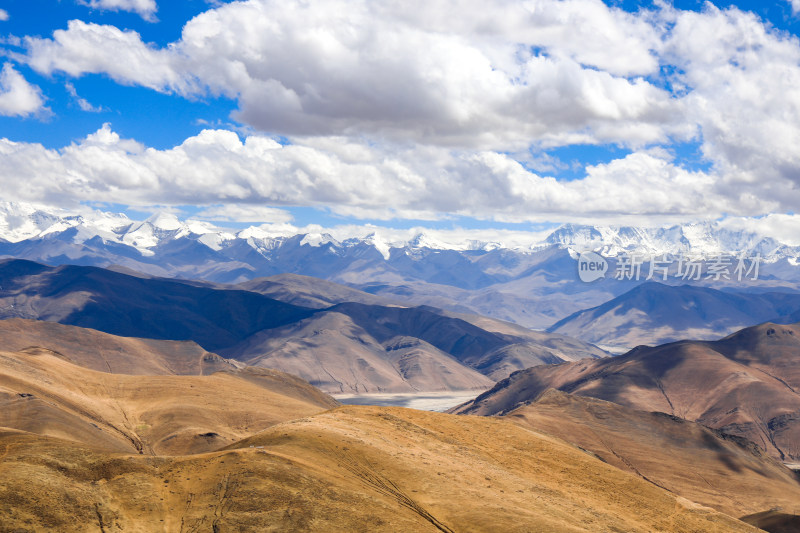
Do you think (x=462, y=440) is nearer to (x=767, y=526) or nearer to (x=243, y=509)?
(x=243, y=509)

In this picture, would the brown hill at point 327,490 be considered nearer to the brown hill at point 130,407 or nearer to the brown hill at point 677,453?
the brown hill at point 130,407

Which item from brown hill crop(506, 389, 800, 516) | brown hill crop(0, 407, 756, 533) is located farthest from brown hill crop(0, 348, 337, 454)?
brown hill crop(506, 389, 800, 516)

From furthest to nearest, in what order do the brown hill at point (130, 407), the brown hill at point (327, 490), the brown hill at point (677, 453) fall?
the brown hill at point (677, 453), the brown hill at point (130, 407), the brown hill at point (327, 490)

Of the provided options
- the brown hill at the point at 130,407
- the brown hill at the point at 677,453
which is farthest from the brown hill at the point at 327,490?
the brown hill at the point at 677,453

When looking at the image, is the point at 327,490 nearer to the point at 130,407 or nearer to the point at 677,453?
the point at 130,407

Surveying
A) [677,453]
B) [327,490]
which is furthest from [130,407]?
[677,453]

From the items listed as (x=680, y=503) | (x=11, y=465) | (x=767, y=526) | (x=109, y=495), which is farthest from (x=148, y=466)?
(x=767, y=526)

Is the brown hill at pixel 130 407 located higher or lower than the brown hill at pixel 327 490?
lower
